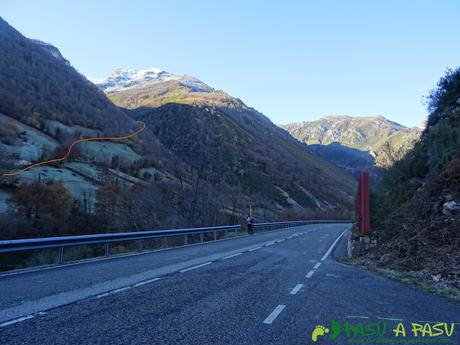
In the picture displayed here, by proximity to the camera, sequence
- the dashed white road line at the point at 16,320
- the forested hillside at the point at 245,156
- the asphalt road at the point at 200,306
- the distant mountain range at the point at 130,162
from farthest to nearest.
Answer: the forested hillside at the point at 245,156
the distant mountain range at the point at 130,162
the dashed white road line at the point at 16,320
the asphalt road at the point at 200,306

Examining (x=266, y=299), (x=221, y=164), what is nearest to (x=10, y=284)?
(x=266, y=299)

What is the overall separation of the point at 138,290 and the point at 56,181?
120 feet

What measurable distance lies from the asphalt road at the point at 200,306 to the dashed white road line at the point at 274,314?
15mm

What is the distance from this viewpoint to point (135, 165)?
62438mm

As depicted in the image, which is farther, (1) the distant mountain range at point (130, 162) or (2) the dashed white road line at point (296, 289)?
(1) the distant mountain range at point (130, 162)

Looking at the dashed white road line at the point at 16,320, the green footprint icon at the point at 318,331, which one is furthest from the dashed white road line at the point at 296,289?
the dashed white road line at the point at 16,320

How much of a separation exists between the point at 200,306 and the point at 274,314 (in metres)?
1.25

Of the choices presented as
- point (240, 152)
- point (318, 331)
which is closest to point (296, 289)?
point (318, 331)

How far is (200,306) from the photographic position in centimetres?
716

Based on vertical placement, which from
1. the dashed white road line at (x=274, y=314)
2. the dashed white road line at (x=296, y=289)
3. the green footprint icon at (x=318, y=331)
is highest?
the green footprint icon at (x=318, y=331)

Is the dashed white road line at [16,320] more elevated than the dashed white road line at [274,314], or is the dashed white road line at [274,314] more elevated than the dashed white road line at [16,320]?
the dashed white road line at [16,320]

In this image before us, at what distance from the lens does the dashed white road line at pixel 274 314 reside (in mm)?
6252

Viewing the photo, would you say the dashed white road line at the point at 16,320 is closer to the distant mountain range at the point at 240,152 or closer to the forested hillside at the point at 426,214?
the forested hillside at the point at 426,214

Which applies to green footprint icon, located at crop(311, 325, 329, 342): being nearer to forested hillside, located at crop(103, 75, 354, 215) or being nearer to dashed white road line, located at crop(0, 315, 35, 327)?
dashed white road line, located at crop(0, 315, 35, 327)
